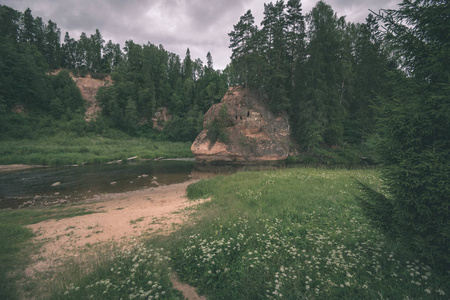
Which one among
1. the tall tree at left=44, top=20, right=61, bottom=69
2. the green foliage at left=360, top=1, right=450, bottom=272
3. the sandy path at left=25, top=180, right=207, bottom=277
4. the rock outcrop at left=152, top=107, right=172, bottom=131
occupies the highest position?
the tall tree at left=44, top=20, right=61, bottom=69

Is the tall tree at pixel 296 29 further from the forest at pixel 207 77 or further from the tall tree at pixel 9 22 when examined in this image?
the tall tree at pixel 9 22

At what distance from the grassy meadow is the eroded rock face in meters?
24.8

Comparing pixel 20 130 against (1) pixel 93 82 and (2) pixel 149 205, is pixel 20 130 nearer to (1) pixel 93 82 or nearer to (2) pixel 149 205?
(1) pixel 93 82

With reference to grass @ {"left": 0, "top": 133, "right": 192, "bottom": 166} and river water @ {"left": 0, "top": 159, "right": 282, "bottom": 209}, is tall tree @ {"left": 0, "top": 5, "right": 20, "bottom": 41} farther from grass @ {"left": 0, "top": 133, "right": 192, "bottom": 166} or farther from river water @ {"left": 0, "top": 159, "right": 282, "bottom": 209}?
river water @ {"left": 0, "top": 159, "right": 282, "bottom": 209}

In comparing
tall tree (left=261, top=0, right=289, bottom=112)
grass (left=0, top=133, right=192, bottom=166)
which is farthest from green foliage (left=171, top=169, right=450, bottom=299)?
grass (left=0, top=133, right=192, bottom=166)

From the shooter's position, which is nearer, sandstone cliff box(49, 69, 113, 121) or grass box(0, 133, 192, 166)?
grass box(0, 133, 192, 166)

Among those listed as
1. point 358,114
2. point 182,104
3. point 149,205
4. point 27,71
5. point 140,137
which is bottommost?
point 149,205

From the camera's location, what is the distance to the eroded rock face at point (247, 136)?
104 feet

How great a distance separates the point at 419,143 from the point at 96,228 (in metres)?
12.1

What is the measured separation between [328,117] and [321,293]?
106ft

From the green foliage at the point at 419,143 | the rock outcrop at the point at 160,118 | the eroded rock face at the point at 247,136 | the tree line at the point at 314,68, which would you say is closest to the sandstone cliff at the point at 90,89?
the rock outcrop at the point at 160,118

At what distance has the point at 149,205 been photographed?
12.0 meters

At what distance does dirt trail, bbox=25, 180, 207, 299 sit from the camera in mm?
6089

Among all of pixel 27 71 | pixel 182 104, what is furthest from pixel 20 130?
pixel 182 104
